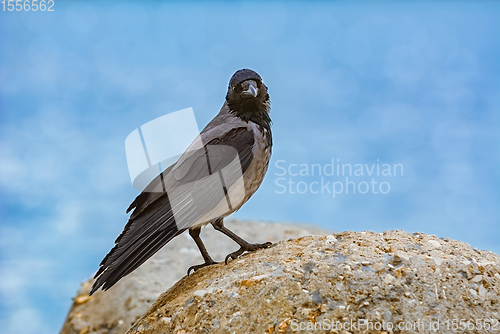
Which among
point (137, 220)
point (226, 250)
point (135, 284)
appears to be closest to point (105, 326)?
point (135, 284)

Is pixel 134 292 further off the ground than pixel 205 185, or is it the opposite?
pixel 134 292

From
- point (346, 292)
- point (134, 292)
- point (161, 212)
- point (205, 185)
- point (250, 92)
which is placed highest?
point (250, 92)

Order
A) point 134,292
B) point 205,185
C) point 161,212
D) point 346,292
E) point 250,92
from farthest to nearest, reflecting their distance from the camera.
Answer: point 134,292
point 250,92
point 205,185
point 161,212
point 346,292

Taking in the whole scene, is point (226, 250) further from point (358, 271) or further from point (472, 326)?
point (472, 326)

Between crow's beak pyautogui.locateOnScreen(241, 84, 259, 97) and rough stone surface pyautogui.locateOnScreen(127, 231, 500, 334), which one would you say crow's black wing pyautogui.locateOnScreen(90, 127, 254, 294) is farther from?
rough stone surface pyautogui.locateOnScreen(127, 231, 500, 334)

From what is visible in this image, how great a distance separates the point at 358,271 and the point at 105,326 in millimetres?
3810

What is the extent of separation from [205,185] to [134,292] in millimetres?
2831

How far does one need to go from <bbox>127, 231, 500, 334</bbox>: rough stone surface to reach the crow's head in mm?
1330

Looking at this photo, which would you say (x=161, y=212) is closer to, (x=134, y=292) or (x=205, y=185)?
(x=205, y=185)

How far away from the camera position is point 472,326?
9.95ft

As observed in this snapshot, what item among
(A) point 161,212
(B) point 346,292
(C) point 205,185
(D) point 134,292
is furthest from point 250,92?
(D) point 134,292

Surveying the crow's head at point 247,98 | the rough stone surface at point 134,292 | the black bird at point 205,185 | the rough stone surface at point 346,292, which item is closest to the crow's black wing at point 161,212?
the black bird at point 205,185

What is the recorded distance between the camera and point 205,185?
4.04m

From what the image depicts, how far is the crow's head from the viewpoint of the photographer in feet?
14.7
